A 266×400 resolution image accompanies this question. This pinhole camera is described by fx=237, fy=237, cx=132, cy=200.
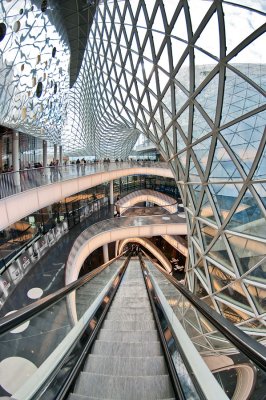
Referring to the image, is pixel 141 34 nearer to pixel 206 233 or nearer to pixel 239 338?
pixel 206 233

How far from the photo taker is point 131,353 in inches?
168

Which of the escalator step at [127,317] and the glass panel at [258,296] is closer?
the escalator step at [127,317]

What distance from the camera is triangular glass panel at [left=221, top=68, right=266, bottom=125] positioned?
10062 millimetres

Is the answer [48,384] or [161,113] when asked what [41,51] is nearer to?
[161,113]

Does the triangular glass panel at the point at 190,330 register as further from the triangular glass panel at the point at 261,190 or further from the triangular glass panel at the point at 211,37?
the triangular glass panel at the point at 211,37

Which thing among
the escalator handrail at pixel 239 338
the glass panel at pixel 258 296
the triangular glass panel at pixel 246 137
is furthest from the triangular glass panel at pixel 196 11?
the glass panel at pixel 258 296

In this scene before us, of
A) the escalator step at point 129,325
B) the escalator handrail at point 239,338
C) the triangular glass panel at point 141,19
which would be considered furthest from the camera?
the triangular glass panel at point 141,19

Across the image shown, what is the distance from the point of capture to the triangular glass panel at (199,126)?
46.5 feet

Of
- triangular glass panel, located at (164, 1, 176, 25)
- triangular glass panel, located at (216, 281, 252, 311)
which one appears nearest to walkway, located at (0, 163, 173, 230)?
triangular glass panel, located at (216, 281, 252, 311)

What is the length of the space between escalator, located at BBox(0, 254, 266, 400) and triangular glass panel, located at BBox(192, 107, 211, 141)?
1122cm

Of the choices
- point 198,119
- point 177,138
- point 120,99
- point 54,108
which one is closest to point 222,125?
point 198,119

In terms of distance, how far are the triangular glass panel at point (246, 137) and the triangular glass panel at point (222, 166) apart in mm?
801

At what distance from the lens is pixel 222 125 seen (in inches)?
450

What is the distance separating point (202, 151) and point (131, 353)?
12620mm
